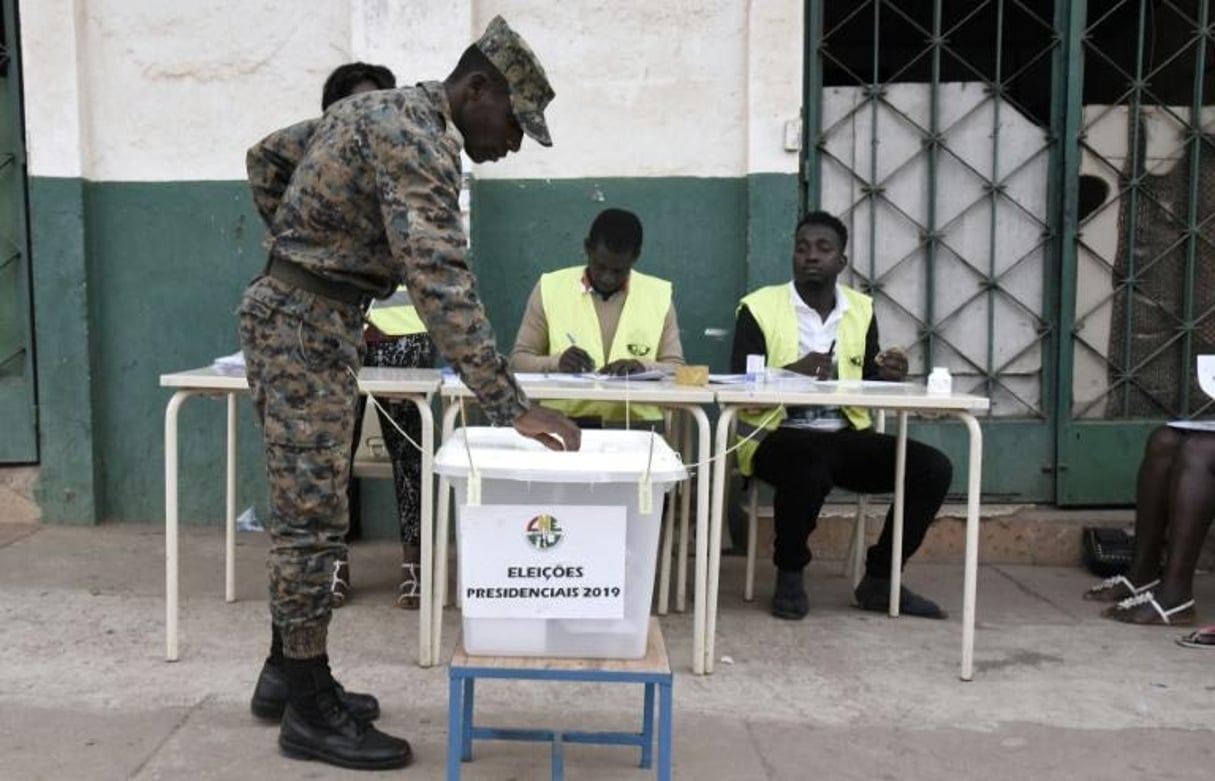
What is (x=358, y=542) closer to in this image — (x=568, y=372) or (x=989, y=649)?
(x=568, y=372)

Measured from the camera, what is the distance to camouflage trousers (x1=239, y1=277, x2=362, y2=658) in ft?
8.55

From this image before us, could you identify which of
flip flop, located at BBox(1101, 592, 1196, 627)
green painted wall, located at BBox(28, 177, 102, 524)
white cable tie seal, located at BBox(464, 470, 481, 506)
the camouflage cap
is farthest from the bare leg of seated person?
green painted wall, located at BBox(28, 177, 102, 524)

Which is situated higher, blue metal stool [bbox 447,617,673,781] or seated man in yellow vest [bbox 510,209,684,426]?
seated man in yellow vest [bbox 510,209,684,426]

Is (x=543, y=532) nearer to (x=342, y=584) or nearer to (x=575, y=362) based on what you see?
(x=575, y=362)

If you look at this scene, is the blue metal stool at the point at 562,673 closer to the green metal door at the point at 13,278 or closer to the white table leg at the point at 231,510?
the white table leg at the point at 231,510

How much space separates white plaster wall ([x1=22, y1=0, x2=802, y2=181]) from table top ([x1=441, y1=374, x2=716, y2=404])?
5.41 feet

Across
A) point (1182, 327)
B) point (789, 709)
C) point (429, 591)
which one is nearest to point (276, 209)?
point (429, 591)

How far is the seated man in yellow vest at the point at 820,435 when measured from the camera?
3908 millimetres

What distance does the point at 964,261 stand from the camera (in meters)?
4.96

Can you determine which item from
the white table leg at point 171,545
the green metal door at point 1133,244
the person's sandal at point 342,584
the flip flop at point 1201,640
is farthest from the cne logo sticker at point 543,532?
the green metal door at point 1133,244

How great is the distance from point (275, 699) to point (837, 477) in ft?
6.99

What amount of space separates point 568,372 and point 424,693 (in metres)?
1.21

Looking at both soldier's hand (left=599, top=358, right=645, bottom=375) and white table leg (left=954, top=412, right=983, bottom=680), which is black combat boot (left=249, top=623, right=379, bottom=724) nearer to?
soldier's hand (left=599, top=358, right=645, bottom=375)

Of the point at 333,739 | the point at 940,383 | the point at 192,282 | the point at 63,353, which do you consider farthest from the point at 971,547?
the point at 63,353
